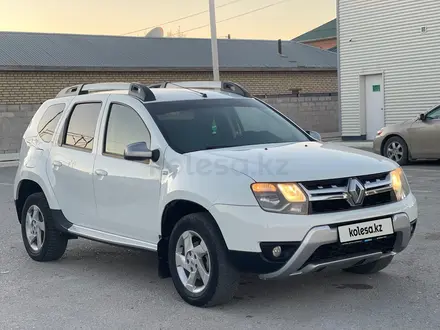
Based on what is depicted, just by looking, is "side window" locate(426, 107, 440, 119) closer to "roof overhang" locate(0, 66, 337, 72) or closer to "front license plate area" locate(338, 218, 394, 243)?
"front license plate area" locate(338, 218, 394, 243)

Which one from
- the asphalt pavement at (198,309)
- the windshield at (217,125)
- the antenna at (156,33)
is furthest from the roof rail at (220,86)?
the antenna at (156,33)

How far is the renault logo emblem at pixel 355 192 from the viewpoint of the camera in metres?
5.11

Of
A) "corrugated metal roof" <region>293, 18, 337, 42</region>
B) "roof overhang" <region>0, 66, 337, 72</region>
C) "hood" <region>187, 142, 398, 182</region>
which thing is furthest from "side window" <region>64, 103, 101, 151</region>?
"corrugated metal roof" <region>293, 18, 337, 42</region>

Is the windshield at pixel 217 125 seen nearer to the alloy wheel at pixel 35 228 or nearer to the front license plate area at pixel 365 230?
the front license plate area at pixel 365 230

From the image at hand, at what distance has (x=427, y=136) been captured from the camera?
1485 centimetres

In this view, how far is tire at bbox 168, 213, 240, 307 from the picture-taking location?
5.16 m

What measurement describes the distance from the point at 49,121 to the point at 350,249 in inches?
151

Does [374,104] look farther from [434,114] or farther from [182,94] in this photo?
[182,94]

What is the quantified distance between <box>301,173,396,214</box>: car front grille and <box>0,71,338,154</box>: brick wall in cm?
2132

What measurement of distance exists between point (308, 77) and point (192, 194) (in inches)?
1261

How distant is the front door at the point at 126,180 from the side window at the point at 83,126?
0.22 meters

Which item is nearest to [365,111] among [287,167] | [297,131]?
[297,131]

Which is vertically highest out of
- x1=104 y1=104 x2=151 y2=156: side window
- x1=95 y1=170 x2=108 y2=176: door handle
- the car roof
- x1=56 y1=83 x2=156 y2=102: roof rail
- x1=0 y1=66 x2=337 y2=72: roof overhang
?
x1=0 y1=66 x2=337 y2=72: roof overhang

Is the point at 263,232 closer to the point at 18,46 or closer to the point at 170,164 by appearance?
the point at 170,164
